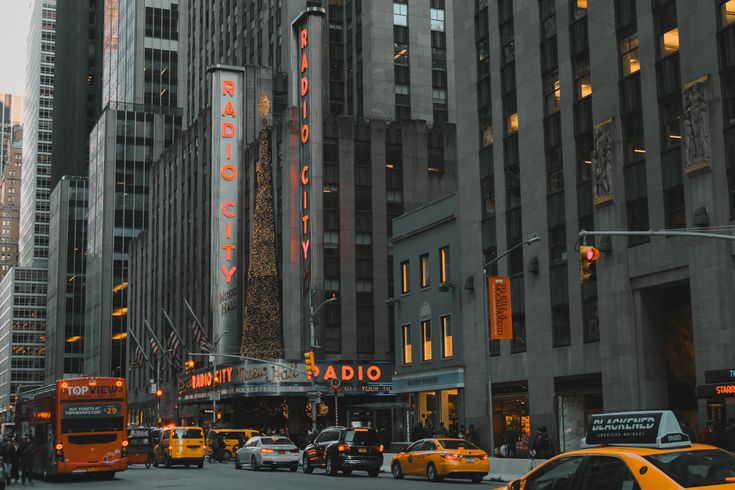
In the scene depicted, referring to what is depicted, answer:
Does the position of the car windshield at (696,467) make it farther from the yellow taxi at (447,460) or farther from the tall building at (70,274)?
the tall building at (70,274)

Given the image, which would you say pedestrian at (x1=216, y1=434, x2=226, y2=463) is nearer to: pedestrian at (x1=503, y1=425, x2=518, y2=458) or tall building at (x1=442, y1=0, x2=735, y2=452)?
tall building at (x1=442, y1=0, x2=735, y2=452)

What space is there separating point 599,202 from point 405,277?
18443mm

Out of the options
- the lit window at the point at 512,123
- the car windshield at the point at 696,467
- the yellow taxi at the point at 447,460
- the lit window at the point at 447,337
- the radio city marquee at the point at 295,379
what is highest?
the lit window at the point at 512,123

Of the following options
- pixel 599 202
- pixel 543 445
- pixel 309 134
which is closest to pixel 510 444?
pixel 543 445

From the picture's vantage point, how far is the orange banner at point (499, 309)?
43375mm

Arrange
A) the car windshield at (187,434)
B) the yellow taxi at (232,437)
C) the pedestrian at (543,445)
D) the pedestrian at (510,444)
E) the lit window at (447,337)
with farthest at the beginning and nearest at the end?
the yellow taxi at (232,437) < the lit window at (447,337) < the car windshield at (187,434) < the pedestrian at (510,444) < the pedestrian at (543,445)

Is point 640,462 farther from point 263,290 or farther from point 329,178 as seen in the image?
point 329,178

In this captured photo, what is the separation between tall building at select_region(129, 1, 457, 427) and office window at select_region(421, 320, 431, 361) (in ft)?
42.6

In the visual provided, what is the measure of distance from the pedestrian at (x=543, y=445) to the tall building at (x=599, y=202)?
2.86m

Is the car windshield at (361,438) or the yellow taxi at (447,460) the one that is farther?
the car windshield at (361,438)

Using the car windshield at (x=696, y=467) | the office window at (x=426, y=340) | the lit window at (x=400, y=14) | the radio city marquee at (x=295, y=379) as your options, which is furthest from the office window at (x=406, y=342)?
the car windshield at (x=696, y=467)

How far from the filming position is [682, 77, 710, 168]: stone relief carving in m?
34.2

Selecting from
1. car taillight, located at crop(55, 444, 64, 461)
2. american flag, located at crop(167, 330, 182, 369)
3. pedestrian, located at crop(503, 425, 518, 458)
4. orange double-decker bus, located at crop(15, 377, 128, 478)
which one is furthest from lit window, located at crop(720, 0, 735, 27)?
american flag, located at crop(167, 330, 182, 369)

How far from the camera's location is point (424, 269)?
5397 centimetres
